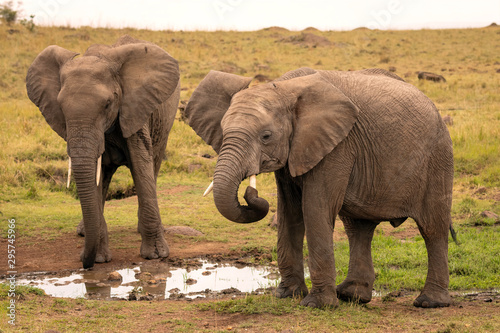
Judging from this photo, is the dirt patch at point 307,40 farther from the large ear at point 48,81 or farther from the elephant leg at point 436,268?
the elephant leg at point 436,268

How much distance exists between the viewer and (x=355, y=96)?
6.12m

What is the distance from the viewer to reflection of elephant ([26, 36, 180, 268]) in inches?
298

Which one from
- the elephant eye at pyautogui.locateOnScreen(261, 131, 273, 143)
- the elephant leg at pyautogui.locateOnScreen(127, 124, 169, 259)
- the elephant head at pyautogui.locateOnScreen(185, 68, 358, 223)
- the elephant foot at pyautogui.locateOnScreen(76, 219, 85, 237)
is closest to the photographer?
the elephant head at pyautogui.locateOnScreen(185, 68, 358, 223)

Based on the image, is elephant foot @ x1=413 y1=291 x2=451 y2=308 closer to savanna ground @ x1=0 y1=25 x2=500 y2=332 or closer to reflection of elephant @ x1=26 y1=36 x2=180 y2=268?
savanna ground @ x1=0 y1=25 x2=500 y2=332

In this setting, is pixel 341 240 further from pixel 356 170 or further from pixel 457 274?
pixel 356 170

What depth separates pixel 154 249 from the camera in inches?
347

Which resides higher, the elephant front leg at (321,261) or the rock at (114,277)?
the elephant front leg at (321,261)

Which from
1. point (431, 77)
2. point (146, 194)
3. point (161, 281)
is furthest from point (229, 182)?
point (431, 77)

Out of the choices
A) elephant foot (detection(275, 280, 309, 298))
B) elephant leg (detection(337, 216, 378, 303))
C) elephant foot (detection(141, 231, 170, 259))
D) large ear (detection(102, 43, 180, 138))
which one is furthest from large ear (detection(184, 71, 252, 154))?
elephant foot (detection(141, 231, 170, 259))

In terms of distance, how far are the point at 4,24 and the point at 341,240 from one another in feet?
83.9

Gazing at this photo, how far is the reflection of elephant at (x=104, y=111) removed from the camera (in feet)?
24.8

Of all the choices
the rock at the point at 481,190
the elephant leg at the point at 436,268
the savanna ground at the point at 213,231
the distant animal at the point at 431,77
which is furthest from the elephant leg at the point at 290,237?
the distant animal at the point at 431,77

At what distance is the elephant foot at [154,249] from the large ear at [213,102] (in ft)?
10.2

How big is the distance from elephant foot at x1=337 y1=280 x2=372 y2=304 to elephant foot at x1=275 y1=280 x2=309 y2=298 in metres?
0.38
